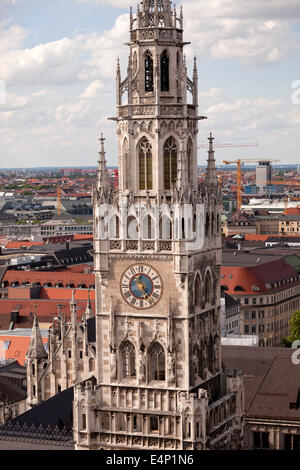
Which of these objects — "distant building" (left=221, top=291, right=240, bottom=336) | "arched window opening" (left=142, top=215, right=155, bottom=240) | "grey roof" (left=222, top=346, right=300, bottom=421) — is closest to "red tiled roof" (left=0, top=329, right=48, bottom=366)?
"grey roof" (left=222, top=346, right=300, bottom=421)

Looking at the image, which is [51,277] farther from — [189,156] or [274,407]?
[189,156]

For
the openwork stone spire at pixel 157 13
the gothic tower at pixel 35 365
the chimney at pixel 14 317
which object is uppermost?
the openwork stone spire at pixel 157 13

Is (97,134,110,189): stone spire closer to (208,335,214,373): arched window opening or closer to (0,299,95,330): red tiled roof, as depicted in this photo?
(208,335,214,373): arched window opening

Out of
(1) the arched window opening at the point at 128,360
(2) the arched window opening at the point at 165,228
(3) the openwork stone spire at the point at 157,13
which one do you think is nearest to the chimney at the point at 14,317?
(1) the arched window opening at the point at 128,360

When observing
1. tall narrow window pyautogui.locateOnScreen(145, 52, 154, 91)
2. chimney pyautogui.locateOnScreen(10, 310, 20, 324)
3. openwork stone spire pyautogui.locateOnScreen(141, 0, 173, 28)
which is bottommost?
chimney pyautogui.locateOnScreen(10, 310, 20, 324)

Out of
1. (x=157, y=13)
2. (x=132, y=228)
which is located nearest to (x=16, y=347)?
(x=132, y=228)

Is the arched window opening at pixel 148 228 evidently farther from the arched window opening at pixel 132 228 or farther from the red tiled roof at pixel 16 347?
the red tiled roof at pixel 16 347

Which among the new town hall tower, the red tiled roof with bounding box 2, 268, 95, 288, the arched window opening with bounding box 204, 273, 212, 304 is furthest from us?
the red tiled roof with bounding box 2, 268, 95, 288
